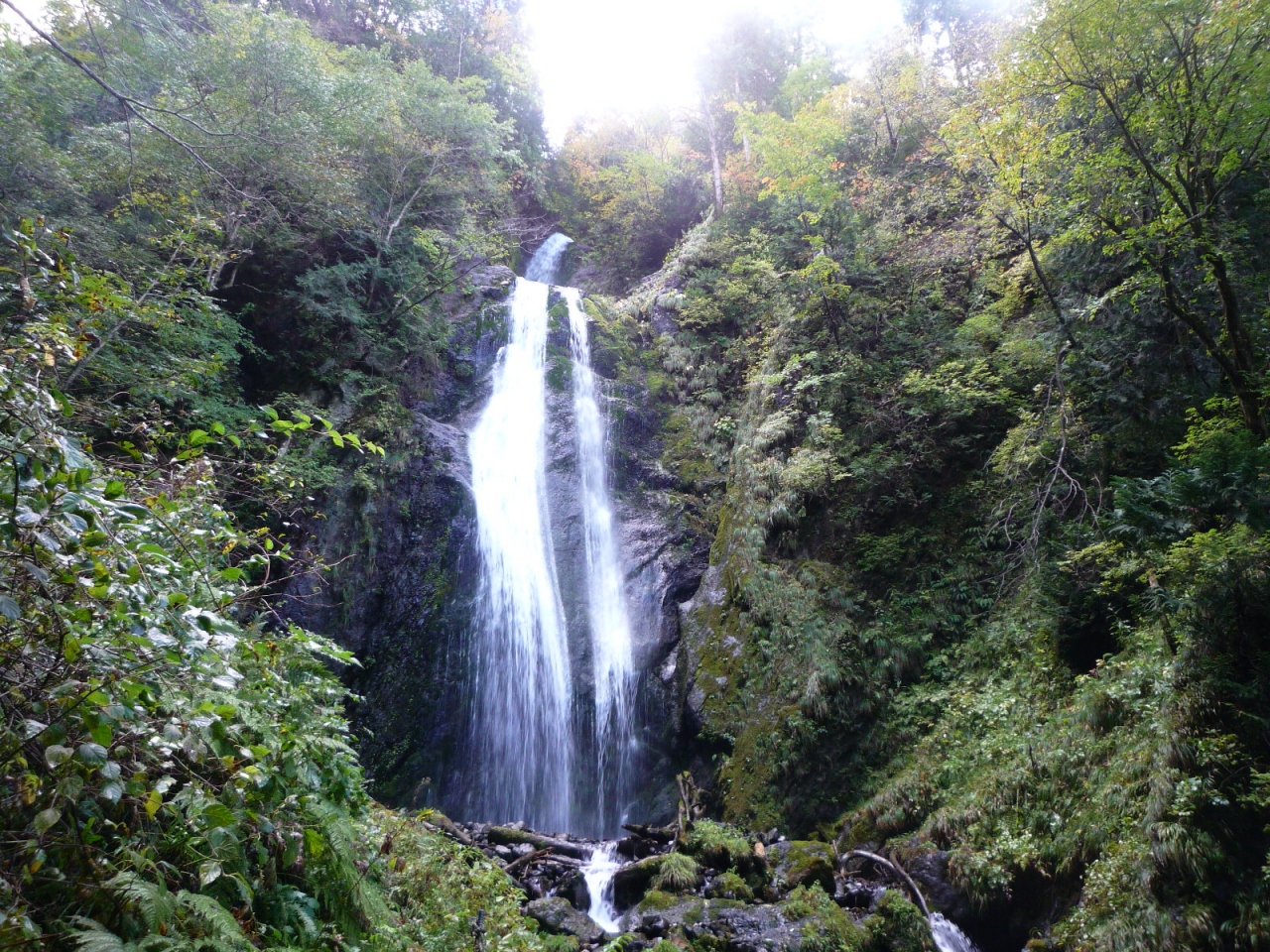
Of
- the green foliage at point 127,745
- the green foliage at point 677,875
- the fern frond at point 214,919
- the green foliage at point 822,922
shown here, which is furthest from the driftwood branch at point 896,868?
the fern frond at point 214,919

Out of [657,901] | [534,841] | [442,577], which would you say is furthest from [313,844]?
[442,577]

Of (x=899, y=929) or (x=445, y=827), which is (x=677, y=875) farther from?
(x=445, y=827)

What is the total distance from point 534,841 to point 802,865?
139 inches

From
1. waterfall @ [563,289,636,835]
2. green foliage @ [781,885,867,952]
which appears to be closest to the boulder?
green foliage @ [781,885,867,952]

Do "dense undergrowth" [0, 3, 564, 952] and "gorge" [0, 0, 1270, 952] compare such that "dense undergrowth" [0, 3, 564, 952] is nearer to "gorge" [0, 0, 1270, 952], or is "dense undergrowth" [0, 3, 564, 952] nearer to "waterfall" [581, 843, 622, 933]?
"gorge" [0, 0, 1270, 952]

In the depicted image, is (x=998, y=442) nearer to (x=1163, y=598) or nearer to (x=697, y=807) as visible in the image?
(x=1163, y=598)

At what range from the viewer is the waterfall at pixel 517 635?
9992mm

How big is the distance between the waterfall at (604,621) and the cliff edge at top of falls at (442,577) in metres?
0.26

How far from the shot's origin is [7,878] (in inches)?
68.7

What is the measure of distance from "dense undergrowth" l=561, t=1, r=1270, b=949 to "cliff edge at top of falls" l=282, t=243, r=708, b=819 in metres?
1.02

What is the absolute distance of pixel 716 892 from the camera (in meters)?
6.21

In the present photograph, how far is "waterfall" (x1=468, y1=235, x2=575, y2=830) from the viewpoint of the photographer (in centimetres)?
999

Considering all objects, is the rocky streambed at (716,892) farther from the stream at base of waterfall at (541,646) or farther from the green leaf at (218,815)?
the green leaf at (218,815)

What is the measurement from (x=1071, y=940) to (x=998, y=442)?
6619 mm
